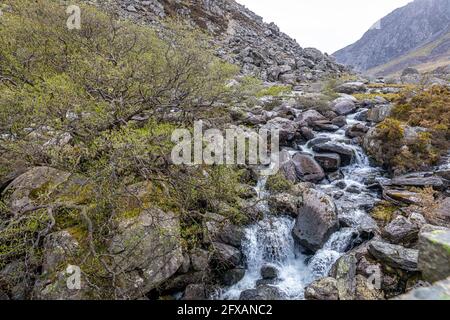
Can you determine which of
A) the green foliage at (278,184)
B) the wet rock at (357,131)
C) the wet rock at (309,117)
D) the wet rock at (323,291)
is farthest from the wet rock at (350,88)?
the wet rock at (323,291)

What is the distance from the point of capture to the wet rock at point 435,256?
5.19m

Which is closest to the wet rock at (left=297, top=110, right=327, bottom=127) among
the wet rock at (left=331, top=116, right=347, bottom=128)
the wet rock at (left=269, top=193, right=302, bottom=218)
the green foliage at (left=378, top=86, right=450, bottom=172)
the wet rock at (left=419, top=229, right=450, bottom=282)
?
the wet rock at (left=331, top=116, right=347, bottom=128)

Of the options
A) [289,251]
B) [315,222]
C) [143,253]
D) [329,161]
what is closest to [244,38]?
[329,161]

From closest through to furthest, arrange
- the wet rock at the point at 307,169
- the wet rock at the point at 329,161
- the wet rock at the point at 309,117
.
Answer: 1. the wet rock at the point at 307,169
2. the wet rock at the point at 329,161
3. the wet rock at the point at 309,117

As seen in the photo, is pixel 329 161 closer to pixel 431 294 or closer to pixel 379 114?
pixel 379 114

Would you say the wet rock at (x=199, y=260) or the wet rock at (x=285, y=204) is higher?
the wet rock at (x=285, y=204)

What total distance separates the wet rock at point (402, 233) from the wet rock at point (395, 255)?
2.16 feet

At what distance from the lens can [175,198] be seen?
9711 mm

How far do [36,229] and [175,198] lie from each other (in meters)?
3.87

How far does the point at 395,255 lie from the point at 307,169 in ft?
22.5

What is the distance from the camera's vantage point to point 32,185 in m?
9.12

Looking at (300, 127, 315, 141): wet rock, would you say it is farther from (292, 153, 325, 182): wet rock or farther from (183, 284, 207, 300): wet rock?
(183, 284, 207, 300): wet rock

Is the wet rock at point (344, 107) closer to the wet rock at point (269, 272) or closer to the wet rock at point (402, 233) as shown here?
the wet rock at point (402, 233)
